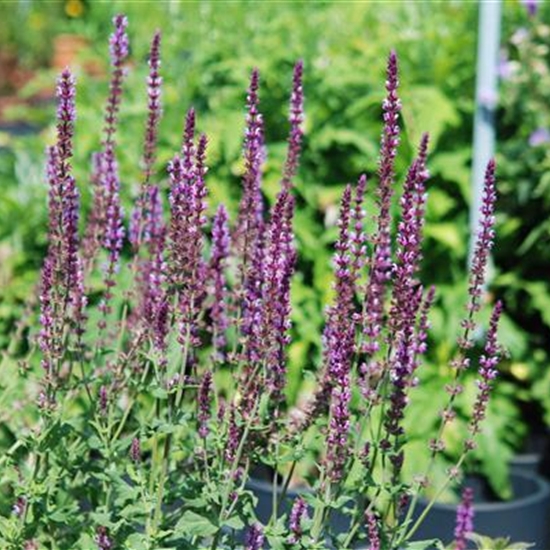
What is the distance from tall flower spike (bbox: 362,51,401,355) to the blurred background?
1647 millimetres

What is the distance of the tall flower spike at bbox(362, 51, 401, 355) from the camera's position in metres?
2.26

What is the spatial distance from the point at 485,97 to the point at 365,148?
0.46m

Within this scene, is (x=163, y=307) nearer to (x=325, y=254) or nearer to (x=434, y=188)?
(x=325, y=254)

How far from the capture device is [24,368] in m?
2.69

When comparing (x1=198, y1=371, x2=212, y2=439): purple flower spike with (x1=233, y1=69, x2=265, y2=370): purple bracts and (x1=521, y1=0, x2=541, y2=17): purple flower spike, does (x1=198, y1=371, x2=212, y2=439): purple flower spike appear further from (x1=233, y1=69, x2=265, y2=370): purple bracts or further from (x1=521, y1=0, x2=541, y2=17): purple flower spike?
(x1=521, y1=0, x2=541, y2=17): purple flower spike

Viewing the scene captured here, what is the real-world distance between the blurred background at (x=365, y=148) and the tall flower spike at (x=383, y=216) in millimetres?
1647

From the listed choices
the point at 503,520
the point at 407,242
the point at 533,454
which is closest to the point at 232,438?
the point at 407,242

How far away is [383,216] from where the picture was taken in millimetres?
2367

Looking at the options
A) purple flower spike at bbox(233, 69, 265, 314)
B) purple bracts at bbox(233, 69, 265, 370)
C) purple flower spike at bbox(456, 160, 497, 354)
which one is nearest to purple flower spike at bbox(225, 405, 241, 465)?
purple bracts at bbox(233, 69, 265, 370)

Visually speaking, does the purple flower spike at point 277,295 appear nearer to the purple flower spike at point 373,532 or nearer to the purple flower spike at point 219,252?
the purple flower spike at point 219,252

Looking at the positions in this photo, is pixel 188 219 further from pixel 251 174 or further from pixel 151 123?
pixel 151 123

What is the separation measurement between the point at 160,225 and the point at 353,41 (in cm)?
249

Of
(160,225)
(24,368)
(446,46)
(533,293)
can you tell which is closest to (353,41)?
(446,46)

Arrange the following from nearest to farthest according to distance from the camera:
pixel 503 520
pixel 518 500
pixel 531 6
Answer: pixel 503 520, pixel 518 500, pixel 531 6
